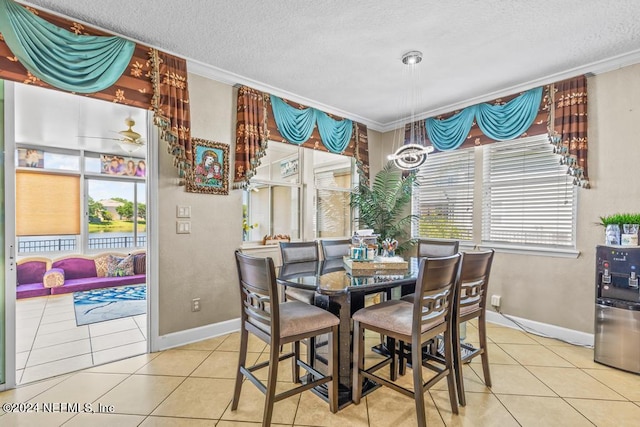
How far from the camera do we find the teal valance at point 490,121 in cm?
317

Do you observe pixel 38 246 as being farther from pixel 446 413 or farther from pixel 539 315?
pixel 539 315

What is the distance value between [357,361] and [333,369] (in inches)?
7.0

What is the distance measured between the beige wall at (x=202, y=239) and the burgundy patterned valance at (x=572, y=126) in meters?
3.31

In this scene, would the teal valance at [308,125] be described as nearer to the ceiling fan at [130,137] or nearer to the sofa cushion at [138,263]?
the ceiling fan at [130,137]

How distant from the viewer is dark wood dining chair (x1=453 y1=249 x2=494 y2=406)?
195 cm

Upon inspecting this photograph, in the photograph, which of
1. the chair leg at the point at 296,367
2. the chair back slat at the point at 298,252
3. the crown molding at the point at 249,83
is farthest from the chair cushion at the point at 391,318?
the crown molding at the point at 249,83

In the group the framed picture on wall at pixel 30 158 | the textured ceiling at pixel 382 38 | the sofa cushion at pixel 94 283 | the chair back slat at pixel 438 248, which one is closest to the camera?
the textured ceiling at pixel 382 38

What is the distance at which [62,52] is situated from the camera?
2133 millimetres

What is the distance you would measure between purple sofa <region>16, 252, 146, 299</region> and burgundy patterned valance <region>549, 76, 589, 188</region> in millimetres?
6637

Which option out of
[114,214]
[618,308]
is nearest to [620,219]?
[618,308]

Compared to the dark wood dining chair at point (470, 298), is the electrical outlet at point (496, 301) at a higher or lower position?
lower

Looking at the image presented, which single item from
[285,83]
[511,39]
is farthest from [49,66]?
[511,39]

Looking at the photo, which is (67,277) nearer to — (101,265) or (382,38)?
(101,265)

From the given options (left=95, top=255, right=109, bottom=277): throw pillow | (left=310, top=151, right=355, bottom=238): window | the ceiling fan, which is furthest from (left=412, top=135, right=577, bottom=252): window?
(left=95, top=255, right=109, bottom=277): throw pillow
